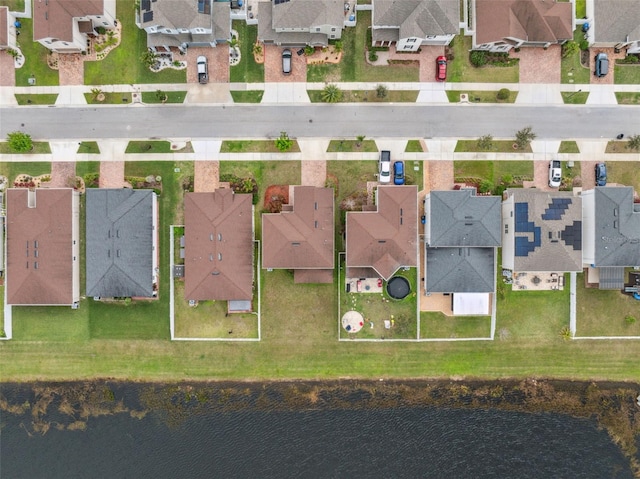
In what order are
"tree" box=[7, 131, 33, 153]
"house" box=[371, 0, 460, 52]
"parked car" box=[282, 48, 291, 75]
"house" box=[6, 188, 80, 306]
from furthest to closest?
1. "parked car" box=[282, 48, 291, 75]
2. "tree" box=[7, 131, 33, 153]
3. "house" box=[6, 188, 80, 306]
4. "house" box=[371, 0, 460, 52]

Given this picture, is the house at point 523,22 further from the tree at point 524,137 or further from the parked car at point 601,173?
the parked car at point 601,173

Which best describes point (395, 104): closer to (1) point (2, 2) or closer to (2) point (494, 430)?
(2) point (494, 430)

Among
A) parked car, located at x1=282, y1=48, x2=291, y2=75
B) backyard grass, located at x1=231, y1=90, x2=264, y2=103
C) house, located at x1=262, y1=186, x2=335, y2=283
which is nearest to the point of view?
house, located at x1=262, y1=186, x2=335, y2=283

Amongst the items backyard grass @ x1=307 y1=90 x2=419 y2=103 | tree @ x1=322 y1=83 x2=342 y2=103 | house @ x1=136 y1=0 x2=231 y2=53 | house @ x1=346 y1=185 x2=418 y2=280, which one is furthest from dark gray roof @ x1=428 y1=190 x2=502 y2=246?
house @ x1=136 y1=0 x2=231 y2=53

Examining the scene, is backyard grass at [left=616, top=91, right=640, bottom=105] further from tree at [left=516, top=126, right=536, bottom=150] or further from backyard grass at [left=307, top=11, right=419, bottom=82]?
backyard grass at [left=307, top=11, right=419, bottom=82]

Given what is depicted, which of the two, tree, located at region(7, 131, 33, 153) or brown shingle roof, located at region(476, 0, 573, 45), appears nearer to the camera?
brown shingle roof, located at region(476, 0, 573, 45)

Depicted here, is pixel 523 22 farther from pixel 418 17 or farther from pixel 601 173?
pixel 601 173
